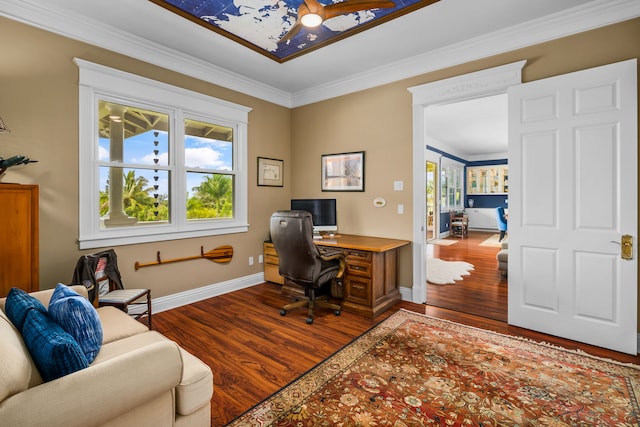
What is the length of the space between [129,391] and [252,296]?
111 inches

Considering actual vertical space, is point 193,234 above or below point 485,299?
above

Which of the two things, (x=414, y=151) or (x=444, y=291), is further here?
(x=444, y=291)

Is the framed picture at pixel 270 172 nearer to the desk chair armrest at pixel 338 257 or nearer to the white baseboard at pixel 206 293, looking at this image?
the white baseboard at pixel 206 293

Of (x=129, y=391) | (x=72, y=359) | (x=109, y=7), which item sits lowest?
(x=129, y=391)

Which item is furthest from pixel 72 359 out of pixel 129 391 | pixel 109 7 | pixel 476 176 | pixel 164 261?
pixel 476 176

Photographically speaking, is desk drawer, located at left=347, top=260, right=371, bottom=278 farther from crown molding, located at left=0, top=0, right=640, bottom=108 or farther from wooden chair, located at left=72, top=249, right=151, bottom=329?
crown molding, located at left=0, top=0, right=640, bottom=108

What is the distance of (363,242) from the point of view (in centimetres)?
357

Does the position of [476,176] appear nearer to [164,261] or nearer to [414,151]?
[414,151]

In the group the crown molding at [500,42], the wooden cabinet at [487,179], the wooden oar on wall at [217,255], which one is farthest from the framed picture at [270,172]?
the wooden cabinet at [487,179]

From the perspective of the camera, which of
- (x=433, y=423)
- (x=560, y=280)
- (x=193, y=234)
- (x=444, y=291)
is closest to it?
(x=433, y=423)

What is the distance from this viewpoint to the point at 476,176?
36.4ft

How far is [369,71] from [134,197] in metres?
3.11

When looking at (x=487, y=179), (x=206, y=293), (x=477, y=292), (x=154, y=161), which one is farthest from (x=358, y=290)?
(x=487, y=179)

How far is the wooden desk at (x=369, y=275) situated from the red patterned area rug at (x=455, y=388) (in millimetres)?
644
